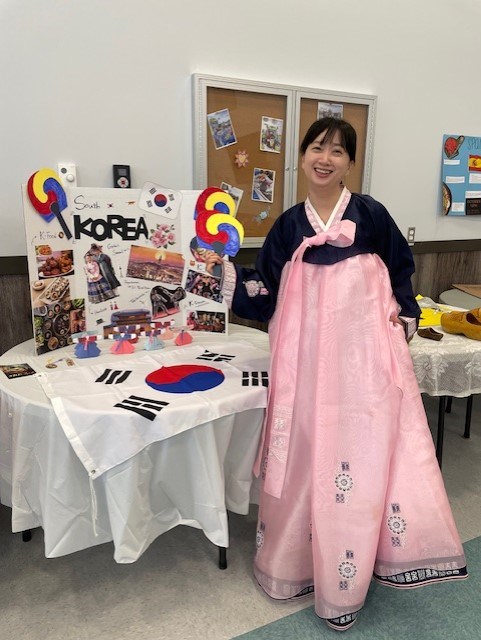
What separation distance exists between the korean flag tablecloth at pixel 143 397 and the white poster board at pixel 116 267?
0.76 feet

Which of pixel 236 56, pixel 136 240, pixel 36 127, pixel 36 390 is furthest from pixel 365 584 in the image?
pixel 236 56

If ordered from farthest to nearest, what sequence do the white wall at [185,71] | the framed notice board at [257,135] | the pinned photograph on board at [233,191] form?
the pinned photograph on board at [233,191] → the framed notice board at [257,135] → the white wall at [185,71]

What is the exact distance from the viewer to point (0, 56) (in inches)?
70.6

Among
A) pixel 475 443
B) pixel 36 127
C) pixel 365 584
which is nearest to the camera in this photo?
pixel 365 584

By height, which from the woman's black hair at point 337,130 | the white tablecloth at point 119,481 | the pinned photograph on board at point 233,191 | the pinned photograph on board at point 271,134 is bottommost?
the white tablecloth at point 119,481

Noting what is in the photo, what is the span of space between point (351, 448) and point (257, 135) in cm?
160

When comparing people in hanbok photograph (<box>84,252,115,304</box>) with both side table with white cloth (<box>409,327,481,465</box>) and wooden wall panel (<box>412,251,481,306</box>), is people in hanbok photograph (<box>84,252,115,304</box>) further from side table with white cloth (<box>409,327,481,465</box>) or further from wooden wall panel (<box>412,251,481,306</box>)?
wooden wall panel (<box>412,251,481,306</box>)

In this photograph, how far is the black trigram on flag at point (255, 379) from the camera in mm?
1494

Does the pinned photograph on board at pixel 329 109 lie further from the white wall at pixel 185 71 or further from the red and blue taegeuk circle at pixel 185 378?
the red and blue taegeuk circle at pixel 185 378

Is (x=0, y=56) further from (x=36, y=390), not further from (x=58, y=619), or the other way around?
(x=58, y=619)

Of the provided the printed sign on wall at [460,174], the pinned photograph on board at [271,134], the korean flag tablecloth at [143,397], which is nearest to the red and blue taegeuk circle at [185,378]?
the korean flag tablecloth at [143,397]

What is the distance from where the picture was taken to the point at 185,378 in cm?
153

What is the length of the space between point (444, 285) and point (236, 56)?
1.93 m

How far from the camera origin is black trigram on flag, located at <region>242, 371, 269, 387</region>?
1.49 meters
